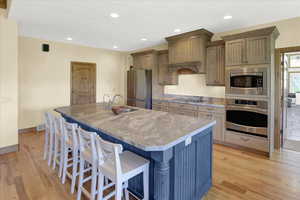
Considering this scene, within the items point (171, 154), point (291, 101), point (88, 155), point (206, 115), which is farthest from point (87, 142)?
point (291, 101)

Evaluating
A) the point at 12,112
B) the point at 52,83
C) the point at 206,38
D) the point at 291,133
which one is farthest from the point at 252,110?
the point at 52,83

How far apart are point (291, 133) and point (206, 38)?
357 cm

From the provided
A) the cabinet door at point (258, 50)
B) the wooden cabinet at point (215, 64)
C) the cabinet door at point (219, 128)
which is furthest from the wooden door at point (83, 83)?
the cabinet door at point (258, 50)

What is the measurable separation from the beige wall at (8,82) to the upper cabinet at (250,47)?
4473 millimetres

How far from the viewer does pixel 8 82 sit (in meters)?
3.35

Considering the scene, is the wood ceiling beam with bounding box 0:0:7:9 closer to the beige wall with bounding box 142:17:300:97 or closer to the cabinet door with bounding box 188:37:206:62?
the beige wall with bounding box 142:17:300:97

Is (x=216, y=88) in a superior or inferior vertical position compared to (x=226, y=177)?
superior

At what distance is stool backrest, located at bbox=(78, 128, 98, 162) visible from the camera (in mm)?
1674

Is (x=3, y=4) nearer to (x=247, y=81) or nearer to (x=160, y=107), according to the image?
(x=160, y=107)

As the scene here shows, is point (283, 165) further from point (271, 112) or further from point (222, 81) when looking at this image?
point (222, 81)

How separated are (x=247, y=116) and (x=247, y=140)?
499 millimetres

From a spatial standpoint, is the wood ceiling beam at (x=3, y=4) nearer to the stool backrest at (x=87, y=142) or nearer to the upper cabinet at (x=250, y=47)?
the stool backrest at (x=87, y=142)

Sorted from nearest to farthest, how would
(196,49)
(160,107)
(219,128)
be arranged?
(219,128)
(196,49)
(160,107)

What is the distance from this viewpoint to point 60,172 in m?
2.47
